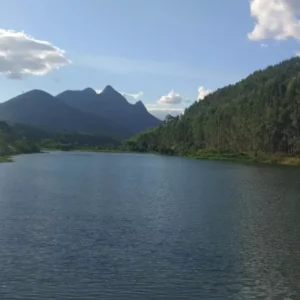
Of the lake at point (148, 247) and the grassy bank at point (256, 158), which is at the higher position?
the grassy bank at point (256, 158)

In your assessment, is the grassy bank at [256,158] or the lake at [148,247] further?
the grassy bank at [256,158]

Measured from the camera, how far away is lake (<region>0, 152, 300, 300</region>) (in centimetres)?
2334

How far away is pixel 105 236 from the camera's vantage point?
112 ft

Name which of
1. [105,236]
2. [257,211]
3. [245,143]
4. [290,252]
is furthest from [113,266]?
[245,143]

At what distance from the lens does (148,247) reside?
31250 mm

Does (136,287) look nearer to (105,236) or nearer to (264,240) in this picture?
(105,236)

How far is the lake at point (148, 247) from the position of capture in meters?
23.3

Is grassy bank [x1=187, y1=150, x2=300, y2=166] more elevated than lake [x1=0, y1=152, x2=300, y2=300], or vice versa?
grassy bank [x1=187, y1=150, x2=300, y2=166]

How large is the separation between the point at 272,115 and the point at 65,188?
4253 inches

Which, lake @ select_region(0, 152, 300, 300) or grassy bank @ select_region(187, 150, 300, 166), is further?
grassy bank @ select_region(187, 150, 300, 166)

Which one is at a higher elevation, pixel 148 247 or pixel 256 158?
pixel 256 158

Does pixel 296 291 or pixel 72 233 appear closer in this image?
pixel 296 291

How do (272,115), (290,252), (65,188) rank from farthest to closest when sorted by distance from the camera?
(272,115) → (65,188) → (290,252)

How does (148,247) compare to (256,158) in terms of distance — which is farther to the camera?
(256,158)
